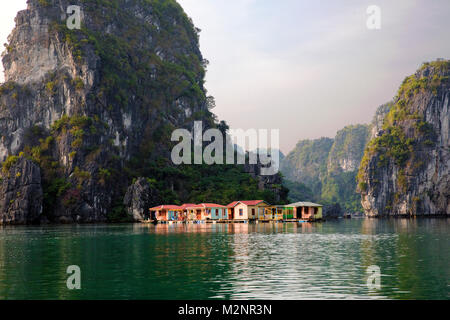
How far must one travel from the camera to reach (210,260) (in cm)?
2695

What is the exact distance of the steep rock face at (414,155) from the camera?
460 ft

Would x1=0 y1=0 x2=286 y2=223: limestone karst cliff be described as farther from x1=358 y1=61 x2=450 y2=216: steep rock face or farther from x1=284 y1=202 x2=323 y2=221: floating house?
x1=358 y1=61 x2=450 y2=216: steep rock face

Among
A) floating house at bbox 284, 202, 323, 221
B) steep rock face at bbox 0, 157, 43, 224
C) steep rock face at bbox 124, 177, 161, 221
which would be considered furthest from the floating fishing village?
steep rock face at bbox 0, 157, 43, 224

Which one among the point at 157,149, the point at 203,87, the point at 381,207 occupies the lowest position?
the point at 381,207

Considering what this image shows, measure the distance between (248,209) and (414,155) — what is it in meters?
80.7

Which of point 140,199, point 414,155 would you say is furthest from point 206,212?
point 414,155

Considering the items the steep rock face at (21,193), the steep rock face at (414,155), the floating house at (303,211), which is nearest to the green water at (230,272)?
the floating house at (303,211)

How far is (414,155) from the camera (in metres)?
147

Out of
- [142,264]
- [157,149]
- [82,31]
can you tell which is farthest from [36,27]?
[142,264]

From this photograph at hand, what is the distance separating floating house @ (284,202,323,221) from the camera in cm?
8447

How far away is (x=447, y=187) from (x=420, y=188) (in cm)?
827

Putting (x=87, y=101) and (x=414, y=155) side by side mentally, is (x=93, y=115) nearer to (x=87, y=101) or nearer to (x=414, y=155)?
(x=87, y=101)
